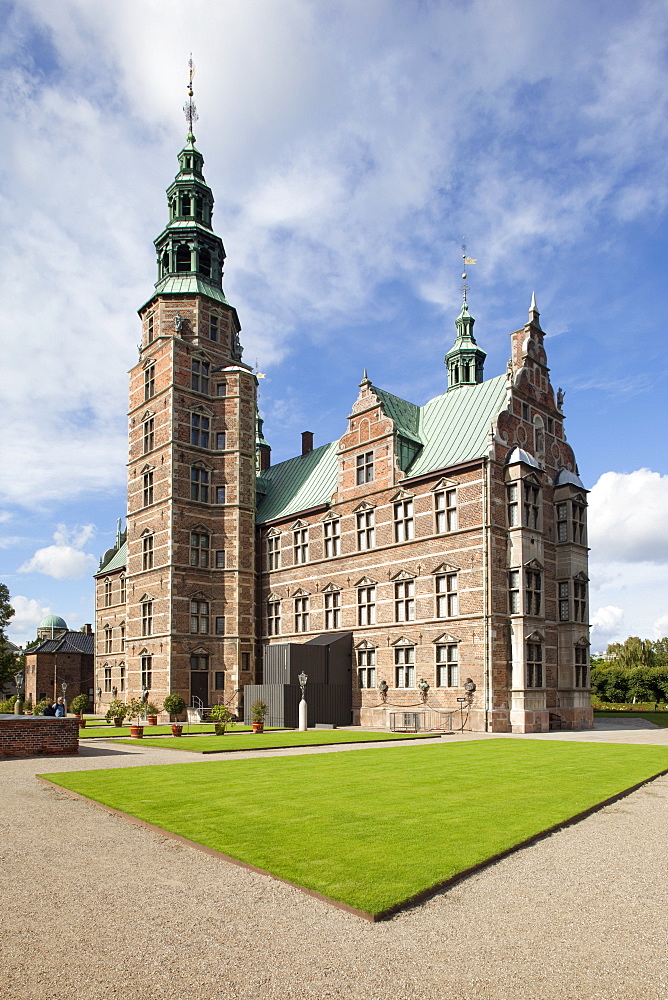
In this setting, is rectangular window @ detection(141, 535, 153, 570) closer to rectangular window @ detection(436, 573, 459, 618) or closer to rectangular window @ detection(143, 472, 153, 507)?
rectangular window @ detection(143, 472, 153, 507)

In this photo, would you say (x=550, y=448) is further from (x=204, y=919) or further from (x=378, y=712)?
(x=204, y=919)

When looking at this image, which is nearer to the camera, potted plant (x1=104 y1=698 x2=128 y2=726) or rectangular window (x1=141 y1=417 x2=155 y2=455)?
potted plant (x1=104 y1=698 x2=128 y2=726)

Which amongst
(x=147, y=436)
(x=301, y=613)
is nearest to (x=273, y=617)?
(x=301, y=613)

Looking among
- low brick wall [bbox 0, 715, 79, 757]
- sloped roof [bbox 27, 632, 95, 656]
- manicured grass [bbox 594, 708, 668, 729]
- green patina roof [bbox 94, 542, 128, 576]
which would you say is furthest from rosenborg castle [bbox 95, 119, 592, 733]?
sloped roof [bbox 27, 632, 95, 656]

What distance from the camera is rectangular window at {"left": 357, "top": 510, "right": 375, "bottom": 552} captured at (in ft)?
144

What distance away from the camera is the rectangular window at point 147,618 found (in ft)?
162

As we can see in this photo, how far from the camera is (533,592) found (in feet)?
124

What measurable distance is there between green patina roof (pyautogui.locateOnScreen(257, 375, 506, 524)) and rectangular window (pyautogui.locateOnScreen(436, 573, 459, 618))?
572cm

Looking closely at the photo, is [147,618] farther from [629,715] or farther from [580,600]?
[629,715]

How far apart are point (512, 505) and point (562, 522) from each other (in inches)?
171

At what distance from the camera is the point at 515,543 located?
37531mm

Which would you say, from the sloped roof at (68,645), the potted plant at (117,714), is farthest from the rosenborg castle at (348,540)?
the sloped roof at (68,645)

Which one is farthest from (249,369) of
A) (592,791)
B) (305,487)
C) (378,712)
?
(592,791)

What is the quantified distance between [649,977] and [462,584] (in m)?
31.6
